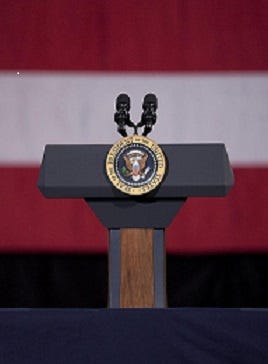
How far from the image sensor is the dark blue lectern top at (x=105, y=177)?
1559 millimetres

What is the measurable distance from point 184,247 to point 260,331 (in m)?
1.46

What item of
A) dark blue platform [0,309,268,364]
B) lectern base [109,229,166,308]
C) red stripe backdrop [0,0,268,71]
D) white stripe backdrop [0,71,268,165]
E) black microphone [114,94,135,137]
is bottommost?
dark blue platform [0,309,268,364]

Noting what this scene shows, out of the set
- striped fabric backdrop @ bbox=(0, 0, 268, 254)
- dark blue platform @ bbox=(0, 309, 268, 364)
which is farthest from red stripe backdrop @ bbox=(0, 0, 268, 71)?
dark blue platform @ bbox=(0, 309, 268, 364)

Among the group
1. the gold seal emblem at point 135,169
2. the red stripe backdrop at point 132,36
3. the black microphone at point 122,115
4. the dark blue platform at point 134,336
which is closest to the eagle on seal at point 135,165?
the gold seal emblem at point 135,169

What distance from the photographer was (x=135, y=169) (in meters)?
1.56

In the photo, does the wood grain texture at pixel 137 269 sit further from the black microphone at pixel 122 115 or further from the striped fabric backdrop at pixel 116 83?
the striped fabric backdrop at pixel 116 83

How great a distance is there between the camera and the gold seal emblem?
1.56 meters

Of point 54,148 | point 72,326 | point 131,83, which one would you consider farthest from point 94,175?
point 131,83

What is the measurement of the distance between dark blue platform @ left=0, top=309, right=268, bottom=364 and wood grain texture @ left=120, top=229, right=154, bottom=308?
675 millimetres

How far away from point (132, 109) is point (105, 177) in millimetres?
827

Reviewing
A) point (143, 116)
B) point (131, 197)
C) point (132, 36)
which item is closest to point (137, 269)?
point (131, 197)

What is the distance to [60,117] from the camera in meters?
2.37

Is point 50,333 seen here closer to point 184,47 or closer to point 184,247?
point 184,247

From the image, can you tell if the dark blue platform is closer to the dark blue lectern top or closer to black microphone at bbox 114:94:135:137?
the dark blue lectern top
